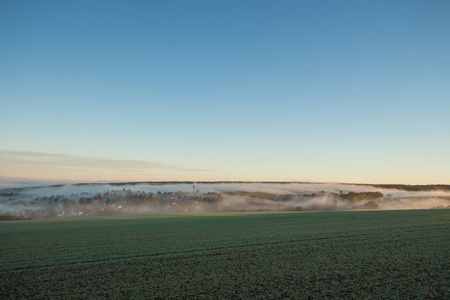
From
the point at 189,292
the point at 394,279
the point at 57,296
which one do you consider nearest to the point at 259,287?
the point at 189,292

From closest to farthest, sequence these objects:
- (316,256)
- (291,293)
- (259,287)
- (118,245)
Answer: (291,293)
(259,287)
(316,256)
(118,245)

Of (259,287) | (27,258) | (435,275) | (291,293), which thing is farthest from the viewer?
(27,258)

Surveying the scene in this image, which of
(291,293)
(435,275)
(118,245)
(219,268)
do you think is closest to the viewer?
(291,293)

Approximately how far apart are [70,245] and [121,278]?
6010mm

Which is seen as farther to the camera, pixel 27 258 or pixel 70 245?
pixel 70 245

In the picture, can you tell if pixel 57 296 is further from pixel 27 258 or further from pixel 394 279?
pixel 394 279

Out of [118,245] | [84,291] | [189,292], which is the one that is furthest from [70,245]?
[189,292]

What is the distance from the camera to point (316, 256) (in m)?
8.65

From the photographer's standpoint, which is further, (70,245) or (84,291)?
(70,245)

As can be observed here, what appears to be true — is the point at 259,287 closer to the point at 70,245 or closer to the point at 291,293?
the point at 291,293

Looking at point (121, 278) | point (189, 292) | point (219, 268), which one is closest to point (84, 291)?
point (121, 278)

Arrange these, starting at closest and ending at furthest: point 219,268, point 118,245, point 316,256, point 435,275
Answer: point 435,275
point 219,268
point 316,256
point 118,245

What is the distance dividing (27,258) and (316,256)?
27.7 ft

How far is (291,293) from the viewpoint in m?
5.73
